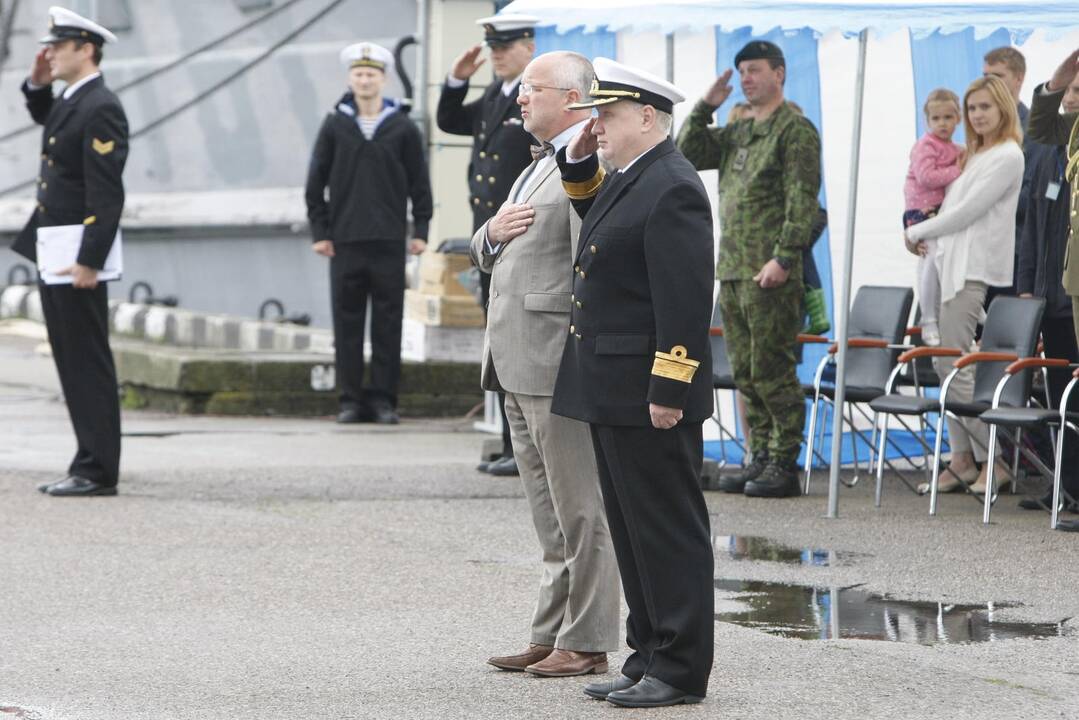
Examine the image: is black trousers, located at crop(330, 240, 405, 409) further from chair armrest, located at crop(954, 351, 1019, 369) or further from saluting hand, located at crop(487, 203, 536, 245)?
saluting hand, located at crop(487, 203, 536, 245)

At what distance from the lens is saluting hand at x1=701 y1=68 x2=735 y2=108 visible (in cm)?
923

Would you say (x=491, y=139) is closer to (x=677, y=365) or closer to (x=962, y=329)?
(x=962, y=329)

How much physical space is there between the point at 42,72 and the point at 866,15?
12.3 feet

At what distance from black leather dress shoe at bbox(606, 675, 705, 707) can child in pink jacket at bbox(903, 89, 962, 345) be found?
186 inches

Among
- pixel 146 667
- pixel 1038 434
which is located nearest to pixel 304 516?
pixel 146 667

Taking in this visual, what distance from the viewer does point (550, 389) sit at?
18.7ft

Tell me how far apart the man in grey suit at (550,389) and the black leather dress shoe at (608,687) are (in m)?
0.21

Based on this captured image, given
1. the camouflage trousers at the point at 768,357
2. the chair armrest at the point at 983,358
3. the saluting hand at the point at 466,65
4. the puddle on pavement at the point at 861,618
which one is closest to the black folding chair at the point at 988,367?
the chair armrest at the point at 983,358

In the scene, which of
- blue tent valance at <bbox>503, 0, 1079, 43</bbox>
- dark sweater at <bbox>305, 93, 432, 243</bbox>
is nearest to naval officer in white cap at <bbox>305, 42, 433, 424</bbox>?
dark sweater at <bbox>305, 93, 432, 243</bbox>

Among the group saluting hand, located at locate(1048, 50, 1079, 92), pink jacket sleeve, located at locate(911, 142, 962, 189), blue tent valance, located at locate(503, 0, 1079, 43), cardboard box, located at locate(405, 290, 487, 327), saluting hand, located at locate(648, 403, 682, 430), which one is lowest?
cardboard box, located at locate(405, 290, 487, 327)

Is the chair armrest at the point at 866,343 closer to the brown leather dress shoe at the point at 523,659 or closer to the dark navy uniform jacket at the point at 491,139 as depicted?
the dark navy uniform jacket at the point at 491,139

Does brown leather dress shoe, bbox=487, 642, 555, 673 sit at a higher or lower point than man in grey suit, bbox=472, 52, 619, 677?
lower

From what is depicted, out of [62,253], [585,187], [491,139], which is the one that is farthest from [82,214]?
[585,187]

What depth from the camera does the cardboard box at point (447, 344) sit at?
43.4 feet
